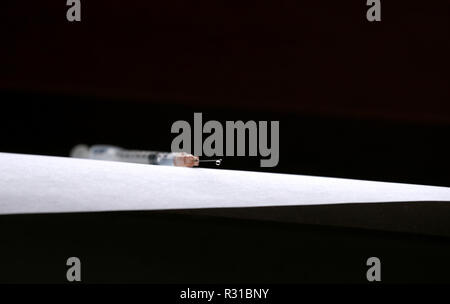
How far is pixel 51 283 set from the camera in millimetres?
749

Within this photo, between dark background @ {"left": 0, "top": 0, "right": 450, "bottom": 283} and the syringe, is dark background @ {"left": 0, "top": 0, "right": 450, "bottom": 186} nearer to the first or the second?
dark background @ {"left": 0, "top": 0, "right": 450, "bottom": 283}

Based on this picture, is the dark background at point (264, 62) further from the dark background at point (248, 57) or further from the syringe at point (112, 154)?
the syringe at point (112, 154)

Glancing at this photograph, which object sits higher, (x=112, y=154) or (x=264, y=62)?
(x=264, y=62)

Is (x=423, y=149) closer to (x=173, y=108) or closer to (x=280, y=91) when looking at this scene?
(x=280, y=91)

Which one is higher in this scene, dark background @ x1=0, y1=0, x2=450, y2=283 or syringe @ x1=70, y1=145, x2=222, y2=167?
dark background @ x1=0, y1=0, x2=450, y2=283

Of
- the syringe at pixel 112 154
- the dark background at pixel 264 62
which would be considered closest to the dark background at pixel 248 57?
the dark background at pixel 264 62

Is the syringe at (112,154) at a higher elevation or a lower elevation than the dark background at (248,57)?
lower

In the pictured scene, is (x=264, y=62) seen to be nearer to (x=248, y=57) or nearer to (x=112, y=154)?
(x=248, y=57)

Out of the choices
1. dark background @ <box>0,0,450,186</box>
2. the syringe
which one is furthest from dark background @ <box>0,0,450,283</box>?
the syringe

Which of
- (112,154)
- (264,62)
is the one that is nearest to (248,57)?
(264,62)

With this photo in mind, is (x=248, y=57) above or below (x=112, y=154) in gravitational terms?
above

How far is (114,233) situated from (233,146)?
34.9 inches

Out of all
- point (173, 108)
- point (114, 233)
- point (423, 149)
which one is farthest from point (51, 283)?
point (423, 149)

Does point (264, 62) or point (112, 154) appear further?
point (112, 154)
